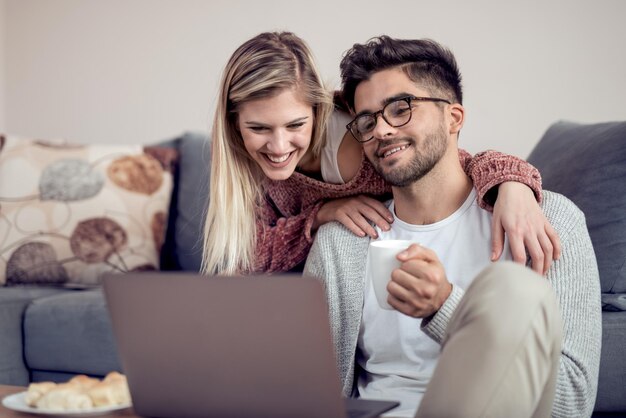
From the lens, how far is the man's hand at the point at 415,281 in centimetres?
127

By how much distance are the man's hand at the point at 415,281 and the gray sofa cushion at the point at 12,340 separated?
162 cm

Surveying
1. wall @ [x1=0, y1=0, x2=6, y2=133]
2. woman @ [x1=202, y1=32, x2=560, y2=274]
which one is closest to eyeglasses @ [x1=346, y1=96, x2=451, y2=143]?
woman @ [x1=202, y1=32, x2=560, y2=274]

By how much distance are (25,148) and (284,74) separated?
164 centimetres

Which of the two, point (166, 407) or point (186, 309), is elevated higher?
point (186, 309)

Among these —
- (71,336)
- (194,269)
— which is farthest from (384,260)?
(194,269)

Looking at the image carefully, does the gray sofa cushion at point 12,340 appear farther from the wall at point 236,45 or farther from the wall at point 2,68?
the wall at point 2,68

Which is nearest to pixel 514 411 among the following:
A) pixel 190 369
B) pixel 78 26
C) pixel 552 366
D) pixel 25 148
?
pixel 552 366

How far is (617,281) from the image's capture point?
6.36ft

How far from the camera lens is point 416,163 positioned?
1.70 meters

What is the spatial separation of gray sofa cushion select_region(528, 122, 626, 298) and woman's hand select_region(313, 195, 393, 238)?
1.76 feet

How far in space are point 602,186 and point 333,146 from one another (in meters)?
0.68

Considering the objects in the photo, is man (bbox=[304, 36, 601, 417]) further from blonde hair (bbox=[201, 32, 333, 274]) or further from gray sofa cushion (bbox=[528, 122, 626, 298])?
gray sofa cushion (bbox=[528, 122, 626, 298])

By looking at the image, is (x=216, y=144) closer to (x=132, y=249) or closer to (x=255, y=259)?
(x=255, y=259)

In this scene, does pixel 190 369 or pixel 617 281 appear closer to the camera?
pixel 190 369
